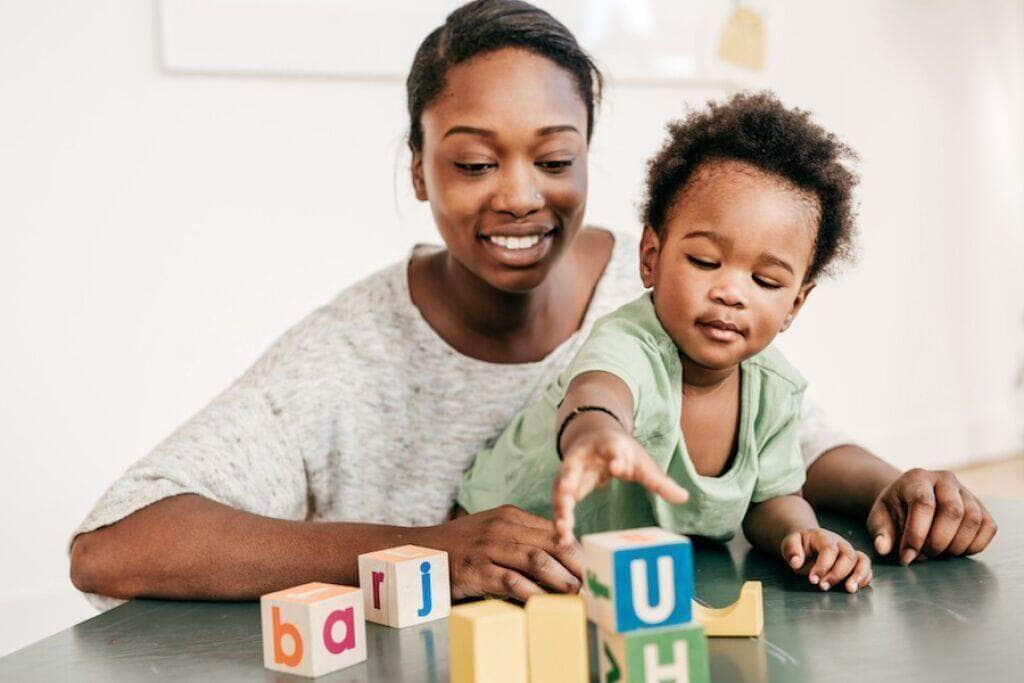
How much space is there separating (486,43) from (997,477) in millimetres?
3142

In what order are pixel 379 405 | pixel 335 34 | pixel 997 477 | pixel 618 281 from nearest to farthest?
pixel 379 405 → pixel 618 281 → pixel 335 34 → pixel 997 477

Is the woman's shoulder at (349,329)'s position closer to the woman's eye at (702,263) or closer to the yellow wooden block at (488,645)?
the woman's eye at (702,263)

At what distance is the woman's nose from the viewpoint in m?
1.19

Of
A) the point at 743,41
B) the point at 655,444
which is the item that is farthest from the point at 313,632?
the point at 743,41

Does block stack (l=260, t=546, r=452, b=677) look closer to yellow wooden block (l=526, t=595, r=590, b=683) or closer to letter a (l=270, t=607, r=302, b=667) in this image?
letter a (l=270, t=607, r=302, b=667)

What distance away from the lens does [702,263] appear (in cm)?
108

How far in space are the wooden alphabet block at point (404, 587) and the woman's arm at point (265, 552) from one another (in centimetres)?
4

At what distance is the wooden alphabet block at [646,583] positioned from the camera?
643 millimetres

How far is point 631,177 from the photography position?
10.6 ft

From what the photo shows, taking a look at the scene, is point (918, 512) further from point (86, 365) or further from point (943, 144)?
point (943, 144)

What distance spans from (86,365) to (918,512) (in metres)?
1.87

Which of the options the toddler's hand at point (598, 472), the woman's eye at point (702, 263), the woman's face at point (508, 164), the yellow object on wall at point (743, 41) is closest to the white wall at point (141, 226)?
→ the yellow object on wall at point (743, 41)

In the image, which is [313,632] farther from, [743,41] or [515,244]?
[743,41]

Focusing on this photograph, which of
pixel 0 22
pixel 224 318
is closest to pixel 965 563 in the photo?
pixel 224 318
